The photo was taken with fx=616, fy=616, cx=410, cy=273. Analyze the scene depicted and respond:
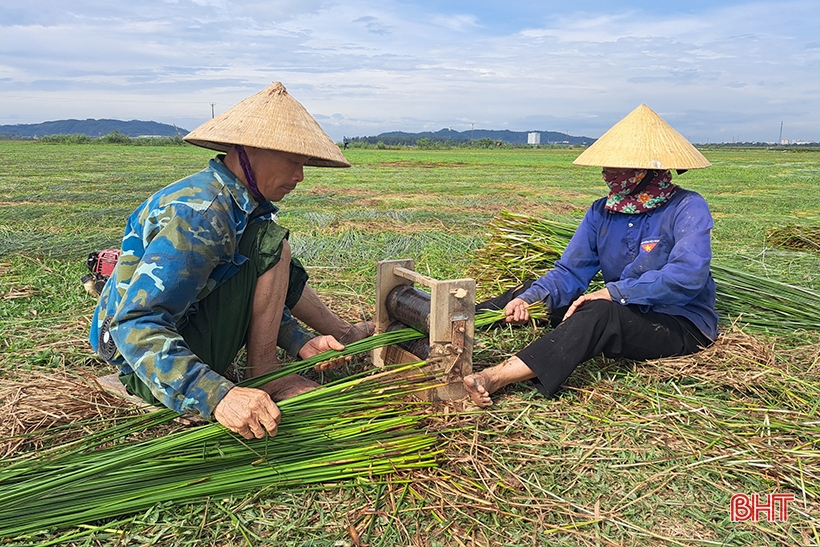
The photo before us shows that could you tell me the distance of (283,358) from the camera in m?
3.16

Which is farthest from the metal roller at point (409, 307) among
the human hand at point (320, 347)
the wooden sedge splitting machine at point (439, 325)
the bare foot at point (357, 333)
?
the human hand at point (320, 347)

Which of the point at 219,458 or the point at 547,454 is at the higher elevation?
the point at 219,458

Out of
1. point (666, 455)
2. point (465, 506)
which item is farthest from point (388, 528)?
point (666, 455)

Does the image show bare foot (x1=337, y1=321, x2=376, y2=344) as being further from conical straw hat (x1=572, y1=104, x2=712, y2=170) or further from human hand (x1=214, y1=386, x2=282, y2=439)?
conical straw hat (x1=572, y1=104, x2=712, y2=170)

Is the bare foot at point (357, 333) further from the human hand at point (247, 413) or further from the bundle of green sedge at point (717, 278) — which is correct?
the bundle of green sedge at point (717, 278)

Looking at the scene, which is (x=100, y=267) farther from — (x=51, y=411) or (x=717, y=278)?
(x=717, y=278)

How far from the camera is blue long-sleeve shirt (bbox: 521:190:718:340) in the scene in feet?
9.35

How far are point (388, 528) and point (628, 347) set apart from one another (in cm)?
160

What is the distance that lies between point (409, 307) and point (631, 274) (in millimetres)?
1213

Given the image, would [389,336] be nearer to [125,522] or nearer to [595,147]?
[125,522]

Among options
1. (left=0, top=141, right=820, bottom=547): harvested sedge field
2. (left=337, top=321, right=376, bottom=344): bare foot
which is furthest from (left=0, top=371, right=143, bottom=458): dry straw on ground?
(left=337, top=321, right=376, bottom=344): bare foot

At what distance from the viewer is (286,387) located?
2580 millimetres

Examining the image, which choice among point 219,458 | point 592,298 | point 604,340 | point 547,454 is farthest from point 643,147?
point 219,458

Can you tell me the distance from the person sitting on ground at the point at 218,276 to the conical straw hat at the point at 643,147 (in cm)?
138
